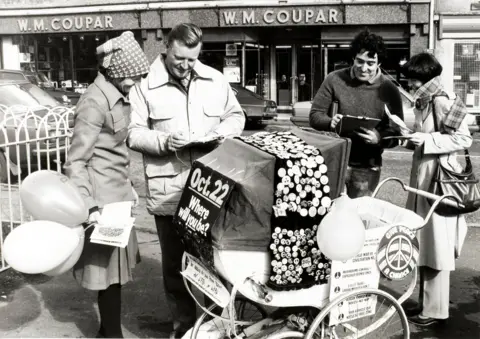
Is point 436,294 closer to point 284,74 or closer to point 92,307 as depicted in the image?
point 92,307

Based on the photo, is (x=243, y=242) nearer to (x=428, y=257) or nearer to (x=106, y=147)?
(x=106, y=147)

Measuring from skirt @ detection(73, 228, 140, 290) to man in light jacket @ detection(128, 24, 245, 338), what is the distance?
348mm

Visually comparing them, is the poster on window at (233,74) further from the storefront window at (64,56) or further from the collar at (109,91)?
the collar at (109,91)

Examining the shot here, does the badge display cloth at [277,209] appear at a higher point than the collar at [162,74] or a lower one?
lower

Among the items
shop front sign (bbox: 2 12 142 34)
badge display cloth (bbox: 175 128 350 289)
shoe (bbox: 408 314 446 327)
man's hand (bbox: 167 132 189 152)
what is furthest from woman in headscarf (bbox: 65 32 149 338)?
shop front sign (bbox: 2 12 142 34)

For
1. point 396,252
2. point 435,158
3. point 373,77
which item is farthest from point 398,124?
point 396,252

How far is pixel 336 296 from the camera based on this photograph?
3.34 m

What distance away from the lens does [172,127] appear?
4117 mm

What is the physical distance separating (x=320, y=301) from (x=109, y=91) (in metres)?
1.77

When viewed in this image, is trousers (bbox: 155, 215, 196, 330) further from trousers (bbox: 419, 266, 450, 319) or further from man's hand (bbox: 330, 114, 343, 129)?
trousers (bbox: 419, 266, 450, 319)

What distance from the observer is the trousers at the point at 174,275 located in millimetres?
4180

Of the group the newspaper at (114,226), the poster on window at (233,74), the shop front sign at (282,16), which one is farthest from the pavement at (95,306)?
the poster on window at (233,74)

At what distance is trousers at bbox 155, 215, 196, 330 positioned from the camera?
418 cm

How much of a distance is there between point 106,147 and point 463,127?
241 cm
